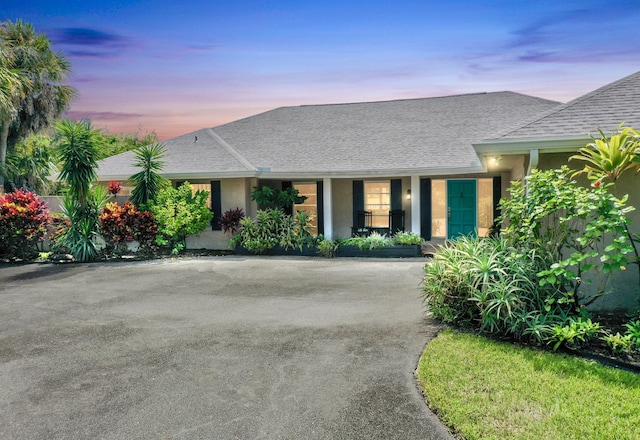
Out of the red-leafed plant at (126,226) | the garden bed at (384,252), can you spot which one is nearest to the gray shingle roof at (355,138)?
the red-leafed plant at (126,226)

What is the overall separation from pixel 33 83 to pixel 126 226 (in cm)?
1265

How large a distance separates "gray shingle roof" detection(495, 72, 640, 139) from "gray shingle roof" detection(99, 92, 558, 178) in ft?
15.2

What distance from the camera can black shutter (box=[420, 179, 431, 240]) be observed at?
529 inches

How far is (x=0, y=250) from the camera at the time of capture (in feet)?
40.9

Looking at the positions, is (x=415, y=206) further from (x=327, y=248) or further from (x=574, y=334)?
(x=574, y=334)

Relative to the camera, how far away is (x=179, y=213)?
12.4 meters

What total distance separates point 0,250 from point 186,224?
5.45 metres

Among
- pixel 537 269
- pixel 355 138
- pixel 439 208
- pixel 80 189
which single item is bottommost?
pixel 537 269

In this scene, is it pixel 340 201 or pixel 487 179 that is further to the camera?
pixel 340 201

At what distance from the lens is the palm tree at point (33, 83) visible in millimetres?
19422

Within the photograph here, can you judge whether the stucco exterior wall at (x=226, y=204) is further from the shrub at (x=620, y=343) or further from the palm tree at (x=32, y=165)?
the palm tree at (x=32, y=165)

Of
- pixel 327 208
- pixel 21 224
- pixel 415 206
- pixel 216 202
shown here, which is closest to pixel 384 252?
pixel 415 206

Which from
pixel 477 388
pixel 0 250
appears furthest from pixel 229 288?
pixel 0 250

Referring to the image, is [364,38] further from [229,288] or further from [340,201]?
[229,288]
